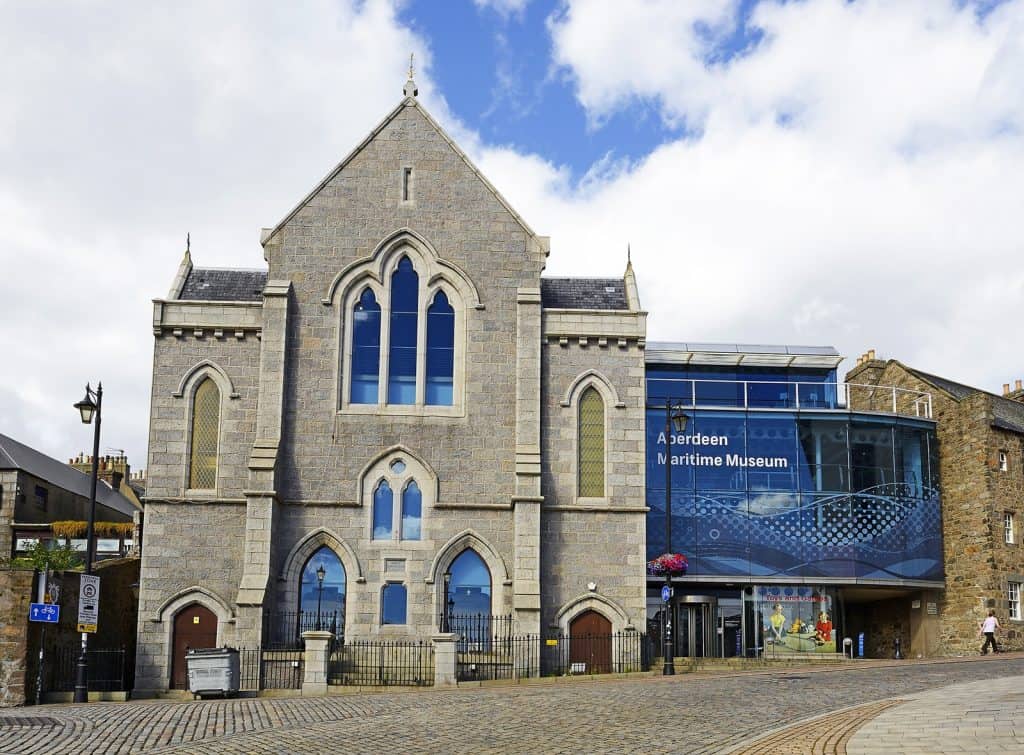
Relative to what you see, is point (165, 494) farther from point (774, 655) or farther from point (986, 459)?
point (986, 459)

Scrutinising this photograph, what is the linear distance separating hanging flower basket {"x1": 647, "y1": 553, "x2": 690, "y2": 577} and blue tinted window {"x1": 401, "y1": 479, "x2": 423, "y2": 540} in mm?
7021

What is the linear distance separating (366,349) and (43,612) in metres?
12.3

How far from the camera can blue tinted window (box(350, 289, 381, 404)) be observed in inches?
1457

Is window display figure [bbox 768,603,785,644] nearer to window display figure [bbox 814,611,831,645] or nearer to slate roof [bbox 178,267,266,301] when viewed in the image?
window display figure [bbox 814,611,831,645]

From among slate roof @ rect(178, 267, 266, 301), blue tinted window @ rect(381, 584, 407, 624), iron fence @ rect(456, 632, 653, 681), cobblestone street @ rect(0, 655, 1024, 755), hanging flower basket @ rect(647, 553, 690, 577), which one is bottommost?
cobblestone street @ rect(0, 655, 1024, 755)

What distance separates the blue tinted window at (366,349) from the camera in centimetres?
3700

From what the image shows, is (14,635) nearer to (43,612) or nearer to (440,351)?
(43,612)

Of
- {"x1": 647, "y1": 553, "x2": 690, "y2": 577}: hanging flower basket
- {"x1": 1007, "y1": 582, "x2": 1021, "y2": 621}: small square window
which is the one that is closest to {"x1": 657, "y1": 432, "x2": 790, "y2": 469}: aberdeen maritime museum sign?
{"x1": 647, "y1": 553, "x2": 690, "y2": 577}: hanging flower basket

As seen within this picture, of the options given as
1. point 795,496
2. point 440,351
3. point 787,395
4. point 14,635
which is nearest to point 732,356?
point 787,395

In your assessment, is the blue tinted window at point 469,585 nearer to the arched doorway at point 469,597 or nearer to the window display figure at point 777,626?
the arched doorway at point 469,597

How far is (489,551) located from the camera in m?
36.0

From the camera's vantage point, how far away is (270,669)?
106 feet

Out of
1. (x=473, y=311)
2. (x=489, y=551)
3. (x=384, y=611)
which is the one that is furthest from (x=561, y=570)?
(x=473, y=311)

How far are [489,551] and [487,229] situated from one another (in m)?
9.63
